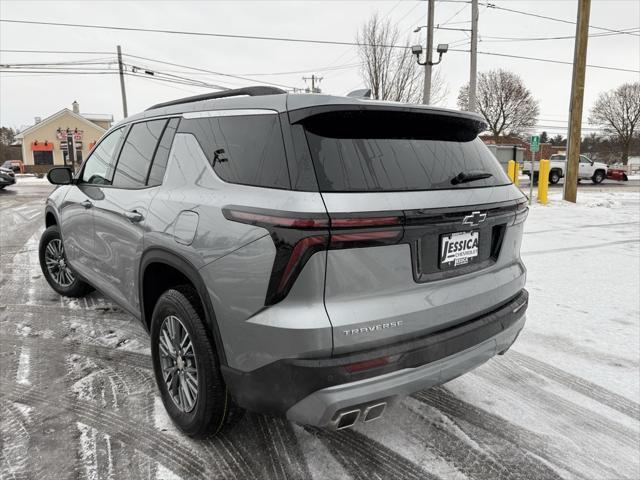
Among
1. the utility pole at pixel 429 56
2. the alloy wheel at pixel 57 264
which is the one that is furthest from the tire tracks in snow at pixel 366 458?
the utility pole at pixel 429 56

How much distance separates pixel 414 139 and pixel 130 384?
2366 mm

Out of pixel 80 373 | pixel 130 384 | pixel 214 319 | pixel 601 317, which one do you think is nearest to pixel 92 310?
pixel 80 373

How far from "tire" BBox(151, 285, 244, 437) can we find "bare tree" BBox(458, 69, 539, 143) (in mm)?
54596

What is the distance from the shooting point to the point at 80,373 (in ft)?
10.0

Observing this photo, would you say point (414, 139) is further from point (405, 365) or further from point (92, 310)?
point (92, 310)

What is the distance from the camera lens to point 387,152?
1935mm

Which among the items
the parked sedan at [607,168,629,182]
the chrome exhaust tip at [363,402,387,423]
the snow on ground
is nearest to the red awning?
the snow on ground

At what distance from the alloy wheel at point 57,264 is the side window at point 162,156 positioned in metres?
2.51

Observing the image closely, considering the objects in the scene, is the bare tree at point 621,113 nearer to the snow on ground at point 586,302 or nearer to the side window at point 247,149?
the snow on ground at point 586,302

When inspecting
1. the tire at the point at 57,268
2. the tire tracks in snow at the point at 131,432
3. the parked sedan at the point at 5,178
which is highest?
the parked sedan at the point at 5,178

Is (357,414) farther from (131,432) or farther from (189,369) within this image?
(131,432)

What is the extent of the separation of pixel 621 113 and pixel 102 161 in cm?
6207

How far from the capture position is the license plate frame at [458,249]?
1974 mm

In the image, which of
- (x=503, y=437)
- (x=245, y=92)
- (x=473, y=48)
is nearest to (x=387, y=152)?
(x=245, y=92)
